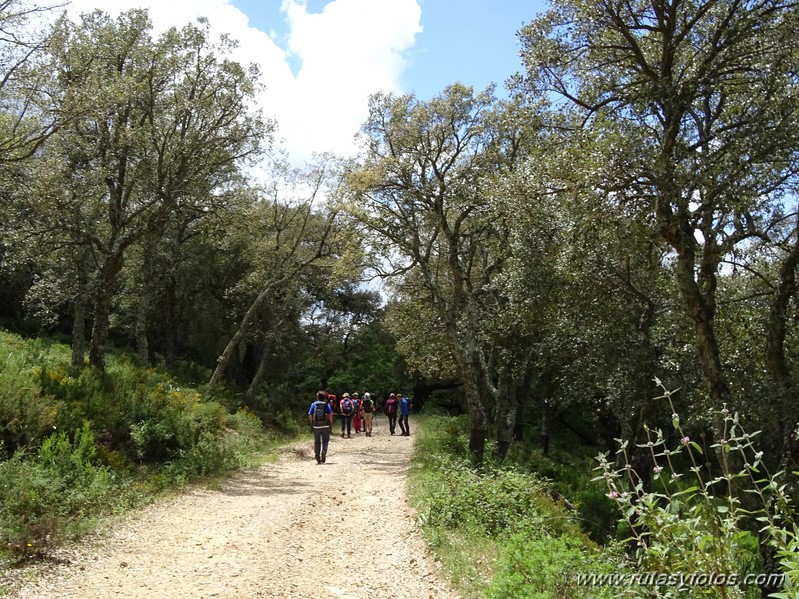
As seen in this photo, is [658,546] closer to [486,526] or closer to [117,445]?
[486,526]

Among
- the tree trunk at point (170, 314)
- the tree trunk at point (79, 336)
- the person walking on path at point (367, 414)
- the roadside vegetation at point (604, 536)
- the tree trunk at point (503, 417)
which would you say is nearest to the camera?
the roadside vegetation at point (604, 536)

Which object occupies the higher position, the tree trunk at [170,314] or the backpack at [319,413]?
the tree trunk at [170,314]

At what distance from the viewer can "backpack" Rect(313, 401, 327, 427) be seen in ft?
51.2

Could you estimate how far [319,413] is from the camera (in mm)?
15633

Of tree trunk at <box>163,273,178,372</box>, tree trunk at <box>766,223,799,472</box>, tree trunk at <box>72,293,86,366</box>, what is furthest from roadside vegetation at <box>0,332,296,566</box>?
tree trunk at <box>163,273,178,372</box>

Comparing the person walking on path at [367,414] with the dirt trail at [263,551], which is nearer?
the dirt trail at [263,551]

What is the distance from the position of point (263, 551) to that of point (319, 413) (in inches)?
306

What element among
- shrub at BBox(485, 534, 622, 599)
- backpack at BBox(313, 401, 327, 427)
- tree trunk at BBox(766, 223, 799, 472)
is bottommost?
shrub at BBox(485, 534, 622, 599)

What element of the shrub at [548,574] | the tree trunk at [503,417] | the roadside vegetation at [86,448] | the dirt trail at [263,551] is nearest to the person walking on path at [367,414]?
the tree trunk at [503,417]

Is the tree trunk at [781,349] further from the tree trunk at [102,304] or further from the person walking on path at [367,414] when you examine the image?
the person walking on path at [367,414]

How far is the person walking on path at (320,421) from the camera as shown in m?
15.7

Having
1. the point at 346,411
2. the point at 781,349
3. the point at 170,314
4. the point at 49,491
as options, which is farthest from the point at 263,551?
the point at 170,314

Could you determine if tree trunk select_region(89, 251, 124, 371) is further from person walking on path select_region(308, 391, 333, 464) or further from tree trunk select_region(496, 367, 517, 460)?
tree trunk select_region(496, 367, 517, 460)

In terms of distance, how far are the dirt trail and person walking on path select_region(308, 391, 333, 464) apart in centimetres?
280
